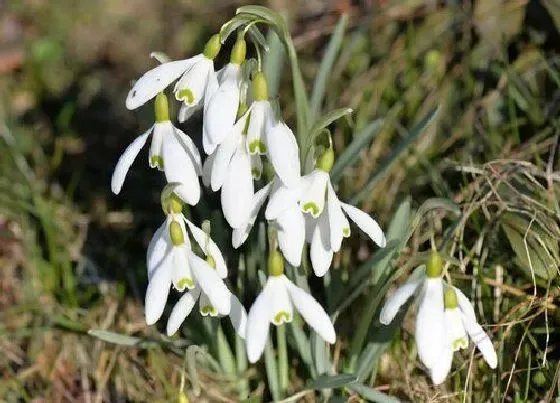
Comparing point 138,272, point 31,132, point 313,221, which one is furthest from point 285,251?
point 31,132

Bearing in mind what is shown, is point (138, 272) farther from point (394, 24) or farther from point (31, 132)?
point (394, 24)

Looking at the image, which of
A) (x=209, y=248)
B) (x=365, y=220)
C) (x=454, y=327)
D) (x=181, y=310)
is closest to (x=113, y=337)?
(x=181, y=310)

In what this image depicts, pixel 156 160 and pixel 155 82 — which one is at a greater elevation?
pixel 155 82

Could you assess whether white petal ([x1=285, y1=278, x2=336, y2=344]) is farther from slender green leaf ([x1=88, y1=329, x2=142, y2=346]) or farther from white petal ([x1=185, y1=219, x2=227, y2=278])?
slender green leaf ([x1=88, y1=329, x2=142, y2=346])

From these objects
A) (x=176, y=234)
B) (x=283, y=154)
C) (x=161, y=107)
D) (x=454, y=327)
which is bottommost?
(x=454, y=327)

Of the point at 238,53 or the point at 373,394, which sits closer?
the point at 238,53

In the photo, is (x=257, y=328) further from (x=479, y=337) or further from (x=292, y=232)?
(x=479, y=337)

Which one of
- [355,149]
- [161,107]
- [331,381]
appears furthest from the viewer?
[355,149]
